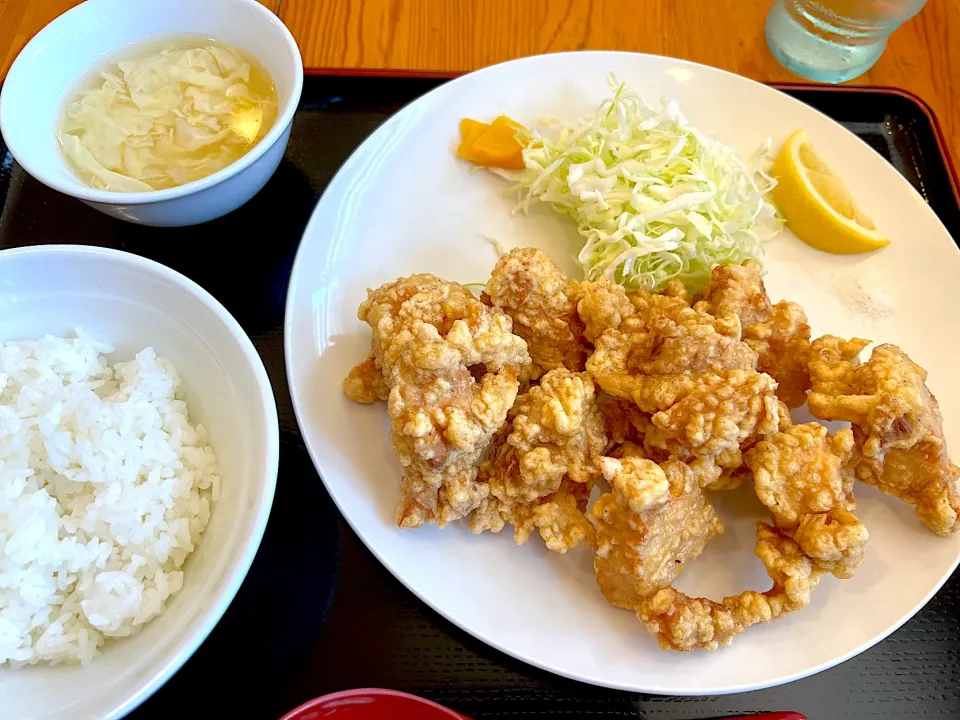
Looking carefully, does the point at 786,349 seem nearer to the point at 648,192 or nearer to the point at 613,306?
the point at 613,306

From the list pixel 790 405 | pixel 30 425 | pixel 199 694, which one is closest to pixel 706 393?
pixel 790 405

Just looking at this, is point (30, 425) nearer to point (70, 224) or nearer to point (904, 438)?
point (70, 224)

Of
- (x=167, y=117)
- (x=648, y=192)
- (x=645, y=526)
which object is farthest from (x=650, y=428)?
(x=167, y=117)

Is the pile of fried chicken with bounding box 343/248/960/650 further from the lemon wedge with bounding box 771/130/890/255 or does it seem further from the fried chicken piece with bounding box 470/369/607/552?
the lemon wedge with bounding box 771/130/890/255

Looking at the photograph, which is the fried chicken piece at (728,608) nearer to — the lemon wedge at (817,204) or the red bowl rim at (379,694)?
the red bowl rim at (379,694)

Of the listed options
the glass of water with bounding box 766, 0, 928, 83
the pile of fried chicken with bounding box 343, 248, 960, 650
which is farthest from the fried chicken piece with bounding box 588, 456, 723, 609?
the glass of water with bounding box 766, 0, 928, 83

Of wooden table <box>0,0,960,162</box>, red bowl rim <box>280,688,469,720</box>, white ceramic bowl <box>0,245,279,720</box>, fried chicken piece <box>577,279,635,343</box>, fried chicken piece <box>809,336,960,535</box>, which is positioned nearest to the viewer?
white ceramic bowl <box>0,245,279,720</box>
